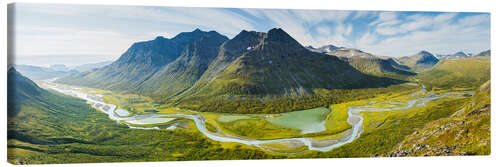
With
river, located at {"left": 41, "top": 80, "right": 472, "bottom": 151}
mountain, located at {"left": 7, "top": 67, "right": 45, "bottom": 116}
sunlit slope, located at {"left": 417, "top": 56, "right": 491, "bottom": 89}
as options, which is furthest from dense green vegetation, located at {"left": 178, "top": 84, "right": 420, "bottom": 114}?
mountain, located at {"left": 7, "top": 67, "right": 45, "bottom": 116}

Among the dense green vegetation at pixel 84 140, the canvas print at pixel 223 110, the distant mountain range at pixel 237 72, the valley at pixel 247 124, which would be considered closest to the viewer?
the dense green vegetation at pixel 84 140

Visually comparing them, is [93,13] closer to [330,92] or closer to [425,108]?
[425,108]

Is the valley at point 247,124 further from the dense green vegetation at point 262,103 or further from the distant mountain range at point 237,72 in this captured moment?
the distant mountain range at point 237,72

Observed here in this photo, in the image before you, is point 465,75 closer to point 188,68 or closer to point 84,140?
point 84,140

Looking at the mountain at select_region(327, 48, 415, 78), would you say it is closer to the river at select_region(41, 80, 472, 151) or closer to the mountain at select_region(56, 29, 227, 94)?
the river at select_region(41, 80, 472, 151)

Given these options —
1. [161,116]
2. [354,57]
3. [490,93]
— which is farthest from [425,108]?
[354,57]

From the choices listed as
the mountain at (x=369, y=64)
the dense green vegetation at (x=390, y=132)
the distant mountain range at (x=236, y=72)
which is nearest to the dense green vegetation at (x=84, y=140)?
the dense green vegetation at (x=390, y=132)
